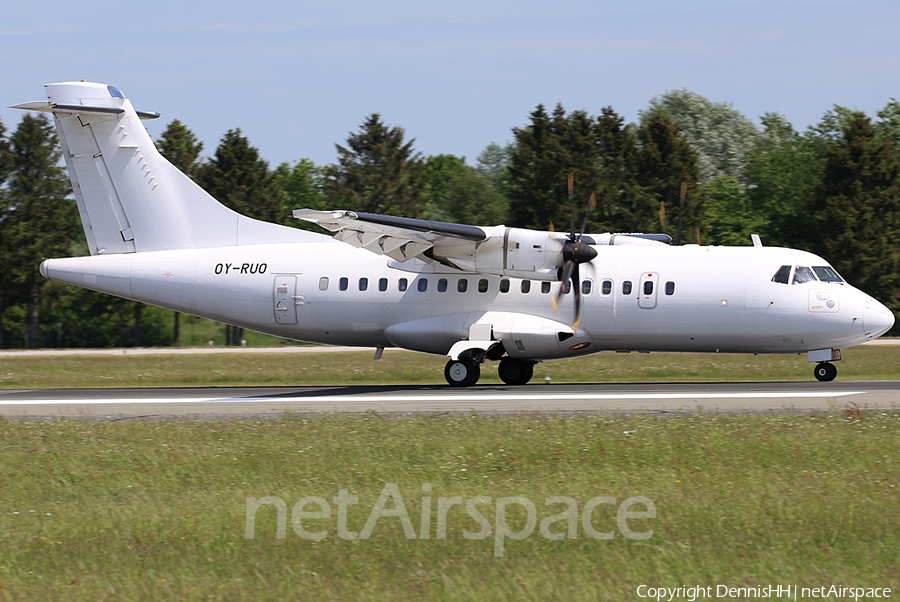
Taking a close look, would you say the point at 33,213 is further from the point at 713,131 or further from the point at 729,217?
the point at 713,131

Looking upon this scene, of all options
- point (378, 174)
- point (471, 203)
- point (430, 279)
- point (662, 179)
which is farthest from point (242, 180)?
point (430, 279)

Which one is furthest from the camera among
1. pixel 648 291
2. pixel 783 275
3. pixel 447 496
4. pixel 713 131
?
pixel 713 131

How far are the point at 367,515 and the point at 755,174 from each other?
202ft

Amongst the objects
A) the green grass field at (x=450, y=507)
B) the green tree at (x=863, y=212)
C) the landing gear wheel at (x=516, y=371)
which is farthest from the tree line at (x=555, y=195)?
the green grass field at (x=450, y=507)

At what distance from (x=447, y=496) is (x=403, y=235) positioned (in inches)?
470

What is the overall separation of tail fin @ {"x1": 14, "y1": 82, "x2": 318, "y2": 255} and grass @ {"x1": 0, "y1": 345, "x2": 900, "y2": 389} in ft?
15.4

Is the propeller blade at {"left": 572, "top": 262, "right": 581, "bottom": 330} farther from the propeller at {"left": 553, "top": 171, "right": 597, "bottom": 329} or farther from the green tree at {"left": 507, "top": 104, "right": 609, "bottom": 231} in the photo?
the green tree at {"left": 507, "top": 104, "right": 609, "bottom": 231}

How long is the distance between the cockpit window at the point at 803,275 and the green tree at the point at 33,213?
148ft

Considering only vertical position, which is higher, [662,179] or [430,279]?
[662,179]

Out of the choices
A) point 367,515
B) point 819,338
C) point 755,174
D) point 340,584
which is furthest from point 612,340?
point 755,174

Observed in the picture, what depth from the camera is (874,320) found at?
21.1m

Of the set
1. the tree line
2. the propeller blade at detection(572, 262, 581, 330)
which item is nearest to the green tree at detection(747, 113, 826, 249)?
the tree line

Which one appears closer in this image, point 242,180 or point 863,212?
point 863,212

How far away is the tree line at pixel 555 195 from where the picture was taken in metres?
50.5
